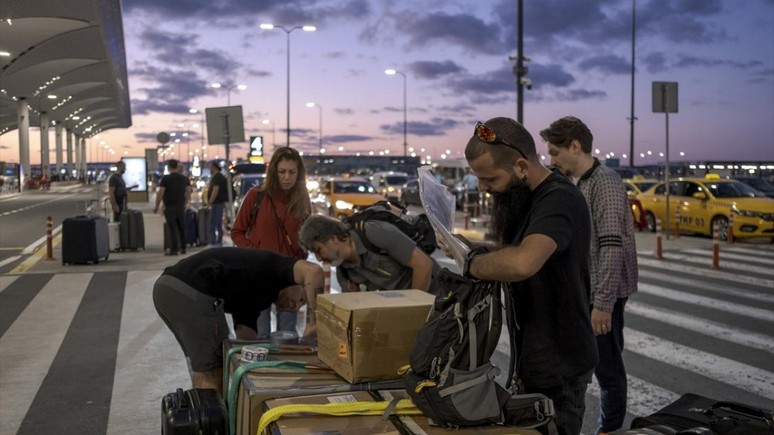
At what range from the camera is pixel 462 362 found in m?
2.93

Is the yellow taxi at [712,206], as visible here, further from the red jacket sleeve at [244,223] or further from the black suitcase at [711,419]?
the black suitcase at [711,419]

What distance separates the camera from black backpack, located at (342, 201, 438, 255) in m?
4.75

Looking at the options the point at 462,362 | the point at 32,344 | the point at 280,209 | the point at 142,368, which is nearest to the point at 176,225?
the point at 32,344

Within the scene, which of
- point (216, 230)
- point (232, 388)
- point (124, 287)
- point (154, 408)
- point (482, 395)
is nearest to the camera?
point (482, 395)

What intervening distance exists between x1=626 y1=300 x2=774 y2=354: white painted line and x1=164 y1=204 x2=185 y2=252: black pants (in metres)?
9.58

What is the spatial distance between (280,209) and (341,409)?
3.51 m

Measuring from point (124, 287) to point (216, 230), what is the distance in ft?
20.1

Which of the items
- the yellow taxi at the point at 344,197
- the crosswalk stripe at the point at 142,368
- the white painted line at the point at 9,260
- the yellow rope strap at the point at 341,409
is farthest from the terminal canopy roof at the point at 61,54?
the yellow rope strap at the point at 341,409

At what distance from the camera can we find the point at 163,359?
820cm

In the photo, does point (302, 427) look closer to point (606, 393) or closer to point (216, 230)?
point (606, 393)

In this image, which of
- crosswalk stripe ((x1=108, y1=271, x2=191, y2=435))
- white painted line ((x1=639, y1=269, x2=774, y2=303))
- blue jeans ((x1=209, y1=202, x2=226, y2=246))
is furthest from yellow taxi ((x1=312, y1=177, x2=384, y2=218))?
crosswalk stripe ((x1=108, y1=271, x2=191, y2=435))

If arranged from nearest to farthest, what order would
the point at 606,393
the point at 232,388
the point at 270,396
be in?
the point at 270,396, the point at 232,388, the point at 606,393

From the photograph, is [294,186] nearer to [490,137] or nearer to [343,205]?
[490,137]

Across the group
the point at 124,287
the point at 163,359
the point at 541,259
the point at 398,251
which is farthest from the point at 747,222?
the point at 541,259
